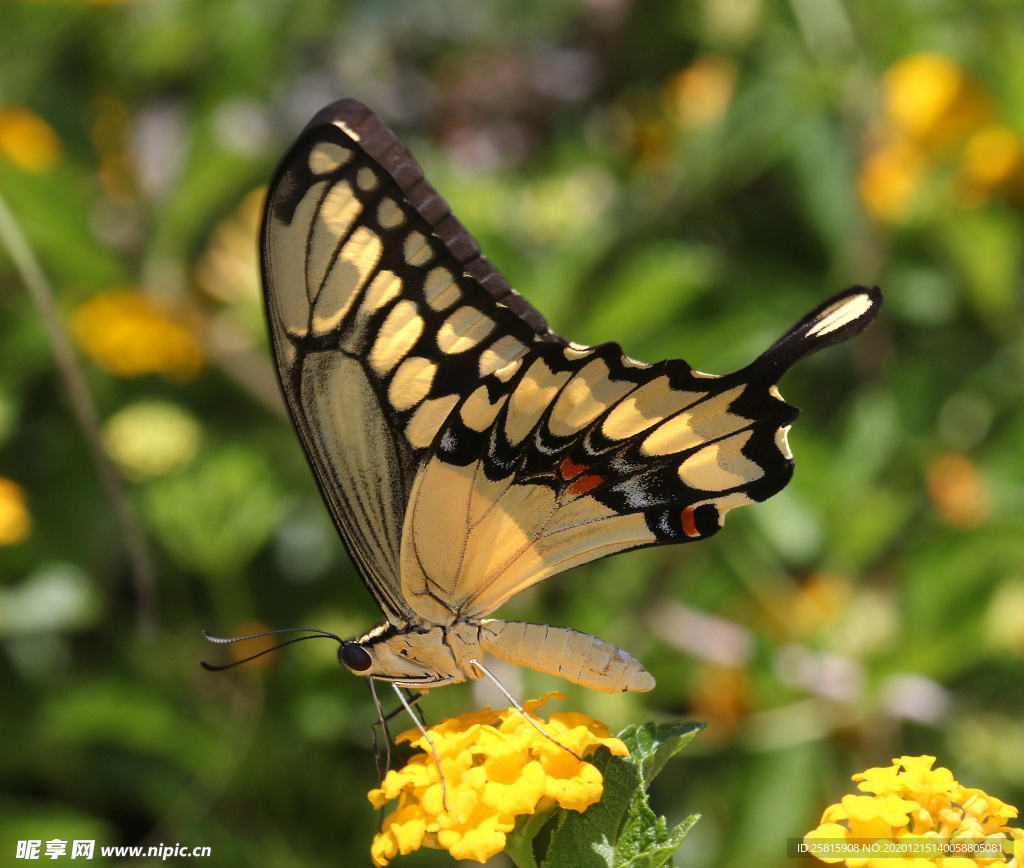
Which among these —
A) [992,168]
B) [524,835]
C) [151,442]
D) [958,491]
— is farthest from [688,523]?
[992,168]

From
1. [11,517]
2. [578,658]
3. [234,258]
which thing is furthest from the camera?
[234,258]

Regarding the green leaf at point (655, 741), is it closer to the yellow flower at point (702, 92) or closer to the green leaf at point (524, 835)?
the green leaf at point (524, 835)

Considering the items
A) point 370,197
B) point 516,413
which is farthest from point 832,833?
point 370,197

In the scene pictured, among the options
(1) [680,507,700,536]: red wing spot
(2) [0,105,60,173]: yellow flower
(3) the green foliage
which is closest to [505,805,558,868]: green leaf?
(3) the green foliage

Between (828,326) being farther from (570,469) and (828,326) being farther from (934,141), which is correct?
(934,141)

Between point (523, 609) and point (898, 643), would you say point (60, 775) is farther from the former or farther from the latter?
point (898, 643)

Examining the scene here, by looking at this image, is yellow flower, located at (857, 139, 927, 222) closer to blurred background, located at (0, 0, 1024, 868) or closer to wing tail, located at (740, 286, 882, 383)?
blurred background, located at (0, 0, 1024, 868)
